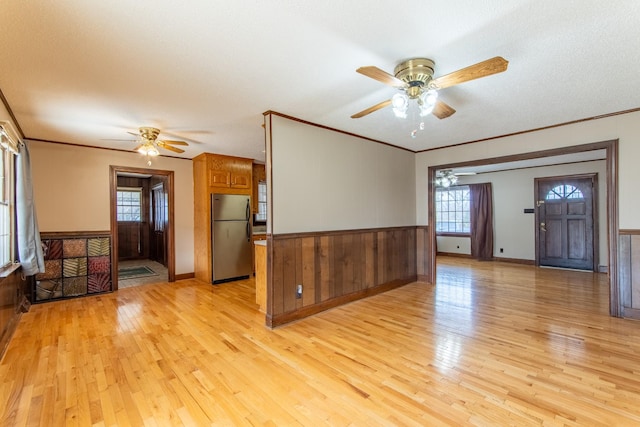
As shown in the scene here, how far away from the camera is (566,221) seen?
646cm

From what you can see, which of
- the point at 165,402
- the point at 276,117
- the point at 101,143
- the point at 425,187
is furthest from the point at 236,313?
the point at 425,187

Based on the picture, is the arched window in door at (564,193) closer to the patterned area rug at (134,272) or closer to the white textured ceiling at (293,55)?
the white textured ceiling at (293,55)

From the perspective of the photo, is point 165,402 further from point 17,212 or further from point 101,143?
point 101,143

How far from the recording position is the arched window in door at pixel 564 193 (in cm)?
634

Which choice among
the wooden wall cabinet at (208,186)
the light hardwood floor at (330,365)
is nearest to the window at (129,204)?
the wooden wall cabinet at (208,186)

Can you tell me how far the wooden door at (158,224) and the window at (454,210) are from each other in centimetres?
752

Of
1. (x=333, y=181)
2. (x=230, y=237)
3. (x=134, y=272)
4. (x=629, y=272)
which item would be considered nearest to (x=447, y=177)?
(x=629, y=272)

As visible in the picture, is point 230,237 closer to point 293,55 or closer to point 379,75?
point 293,55

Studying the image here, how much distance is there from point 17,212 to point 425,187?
5827mm

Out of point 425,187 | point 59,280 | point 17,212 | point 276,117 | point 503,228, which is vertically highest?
point 276,117

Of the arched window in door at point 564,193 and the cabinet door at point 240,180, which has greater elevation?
the cabinet door at point 240,180

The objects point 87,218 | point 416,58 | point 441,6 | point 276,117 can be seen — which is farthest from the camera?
point 87,218

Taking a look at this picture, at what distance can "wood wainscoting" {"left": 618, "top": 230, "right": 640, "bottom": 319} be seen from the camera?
341cm

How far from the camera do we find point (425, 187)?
545cm
